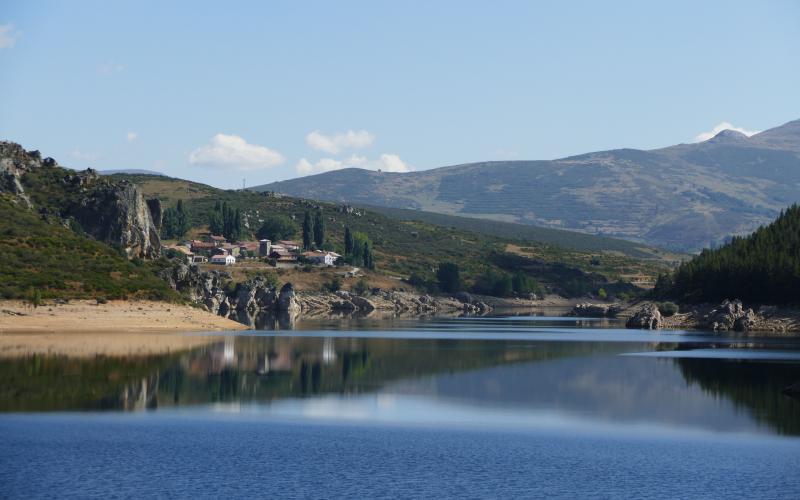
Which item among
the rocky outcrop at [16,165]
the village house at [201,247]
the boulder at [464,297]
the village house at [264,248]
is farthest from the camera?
the village house at [264,248]

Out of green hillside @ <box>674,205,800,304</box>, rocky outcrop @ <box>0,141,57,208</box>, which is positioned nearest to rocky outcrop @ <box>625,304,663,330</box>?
green hillside @ <box>674,205,800,304</box>

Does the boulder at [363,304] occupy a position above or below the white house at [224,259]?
below

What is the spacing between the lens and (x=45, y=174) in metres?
128

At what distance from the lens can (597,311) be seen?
16812 centimetres

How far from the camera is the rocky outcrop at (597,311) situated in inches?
6457

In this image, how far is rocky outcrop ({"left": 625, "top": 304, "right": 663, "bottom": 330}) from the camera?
4818 inches

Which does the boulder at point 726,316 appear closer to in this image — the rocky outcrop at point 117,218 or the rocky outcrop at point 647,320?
the rocky outcrop at point 647,320

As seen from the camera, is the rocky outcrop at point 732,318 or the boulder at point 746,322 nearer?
the boulder at point 746,322

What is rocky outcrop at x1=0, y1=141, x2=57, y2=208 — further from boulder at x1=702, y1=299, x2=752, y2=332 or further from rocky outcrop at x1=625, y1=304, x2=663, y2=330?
boulder at x1=702, y1=299, x2=752, y2=332

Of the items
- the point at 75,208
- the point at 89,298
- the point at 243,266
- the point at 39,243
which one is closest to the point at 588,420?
the point at 89,298

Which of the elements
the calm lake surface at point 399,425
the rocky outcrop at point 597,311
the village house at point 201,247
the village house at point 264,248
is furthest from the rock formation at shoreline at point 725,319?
the village house at point 264,248

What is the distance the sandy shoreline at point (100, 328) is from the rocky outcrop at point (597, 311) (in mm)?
76129

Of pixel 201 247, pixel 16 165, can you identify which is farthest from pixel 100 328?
pixel 201 247

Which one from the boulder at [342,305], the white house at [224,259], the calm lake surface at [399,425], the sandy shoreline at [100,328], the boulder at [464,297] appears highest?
the white house at [224,259]
